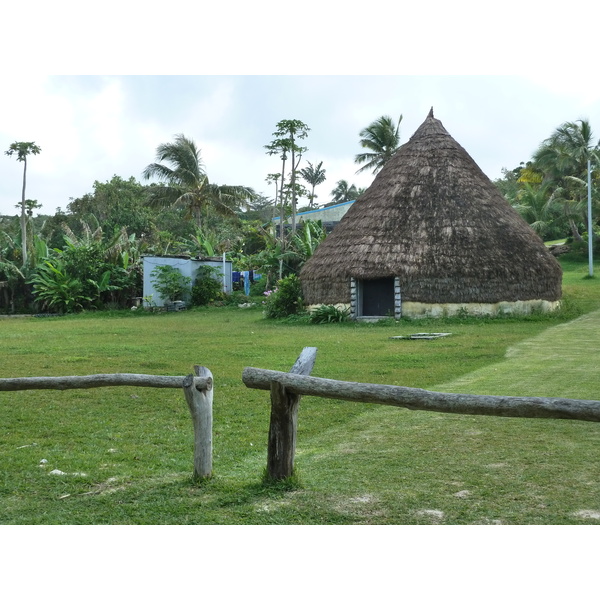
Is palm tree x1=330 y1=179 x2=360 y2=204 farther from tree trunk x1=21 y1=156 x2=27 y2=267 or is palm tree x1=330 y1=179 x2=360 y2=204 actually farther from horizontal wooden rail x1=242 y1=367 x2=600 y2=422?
horizontal wooden rail x1=242 y1=367 x2=600 y2=422

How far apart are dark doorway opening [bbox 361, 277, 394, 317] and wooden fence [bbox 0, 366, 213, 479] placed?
14.0m

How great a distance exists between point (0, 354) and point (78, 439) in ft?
21.8

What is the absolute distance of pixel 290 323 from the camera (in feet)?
60.5

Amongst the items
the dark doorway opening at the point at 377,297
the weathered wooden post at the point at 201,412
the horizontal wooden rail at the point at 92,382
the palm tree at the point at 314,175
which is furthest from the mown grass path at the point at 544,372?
the palm tree at the point at 314,175

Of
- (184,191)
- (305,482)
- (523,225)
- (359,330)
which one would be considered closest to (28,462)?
(305,482)

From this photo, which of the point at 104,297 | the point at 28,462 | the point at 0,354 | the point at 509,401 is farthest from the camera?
the point at 104,297

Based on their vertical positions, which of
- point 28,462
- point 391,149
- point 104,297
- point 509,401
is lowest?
point 28,462

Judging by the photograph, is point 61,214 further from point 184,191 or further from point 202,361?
point 202,361

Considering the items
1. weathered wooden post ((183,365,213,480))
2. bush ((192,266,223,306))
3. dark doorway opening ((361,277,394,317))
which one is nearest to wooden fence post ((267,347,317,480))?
weathered wooden post ((183,365,213,480))

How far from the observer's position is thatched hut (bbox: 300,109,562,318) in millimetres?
18062

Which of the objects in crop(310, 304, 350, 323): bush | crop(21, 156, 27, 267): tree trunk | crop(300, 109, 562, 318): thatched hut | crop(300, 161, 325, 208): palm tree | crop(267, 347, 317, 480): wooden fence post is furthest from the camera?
crop(300, 161, 325, 208): palm tree

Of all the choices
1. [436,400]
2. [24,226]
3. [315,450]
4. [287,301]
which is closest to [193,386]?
[436,400]

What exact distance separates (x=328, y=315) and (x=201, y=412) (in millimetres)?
13897

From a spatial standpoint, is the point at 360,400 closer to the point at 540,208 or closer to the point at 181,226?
the point at 540,208
